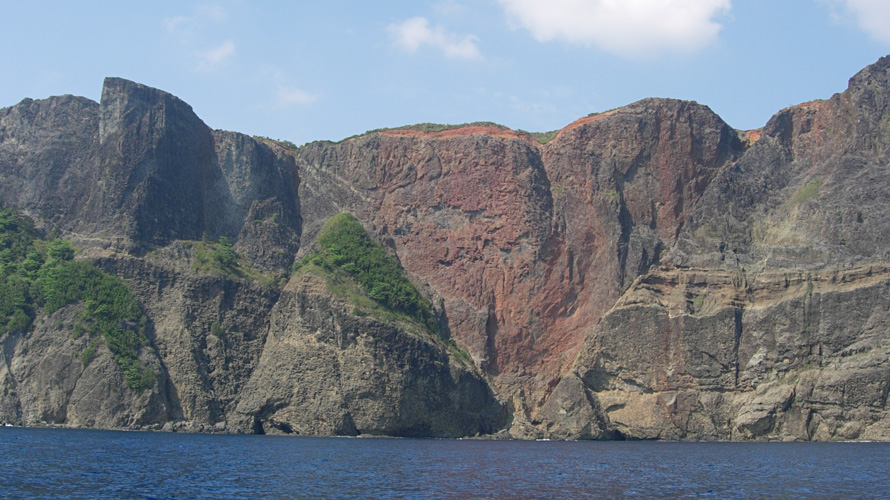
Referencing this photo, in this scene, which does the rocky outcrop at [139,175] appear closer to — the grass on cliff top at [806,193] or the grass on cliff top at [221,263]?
the grass on cliff top at [221,263]

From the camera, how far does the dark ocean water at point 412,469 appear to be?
3412 cm

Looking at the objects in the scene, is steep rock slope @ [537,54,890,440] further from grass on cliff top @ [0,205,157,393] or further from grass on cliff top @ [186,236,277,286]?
grass on cliff top @ [0,205,157,393]

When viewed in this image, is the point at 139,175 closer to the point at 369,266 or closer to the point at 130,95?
the point at 130,95

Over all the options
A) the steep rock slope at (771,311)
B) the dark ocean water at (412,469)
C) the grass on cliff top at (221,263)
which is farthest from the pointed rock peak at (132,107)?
the steep rock slope at (771,311)

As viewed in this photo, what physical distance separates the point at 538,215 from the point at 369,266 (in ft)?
52.6

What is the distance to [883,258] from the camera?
217ft

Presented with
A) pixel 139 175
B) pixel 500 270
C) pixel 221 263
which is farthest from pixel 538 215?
pixel 139 175

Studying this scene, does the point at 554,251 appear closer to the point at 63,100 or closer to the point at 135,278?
the point at 135,278

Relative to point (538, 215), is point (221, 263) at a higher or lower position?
lower

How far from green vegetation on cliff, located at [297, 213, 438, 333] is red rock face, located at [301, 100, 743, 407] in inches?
128

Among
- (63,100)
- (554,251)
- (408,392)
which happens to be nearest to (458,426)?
(408,392)

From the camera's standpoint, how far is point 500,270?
81938mm

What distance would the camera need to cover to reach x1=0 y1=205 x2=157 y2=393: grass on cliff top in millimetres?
68000

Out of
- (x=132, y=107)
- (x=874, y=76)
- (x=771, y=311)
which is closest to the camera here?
(x=771, y=311)
